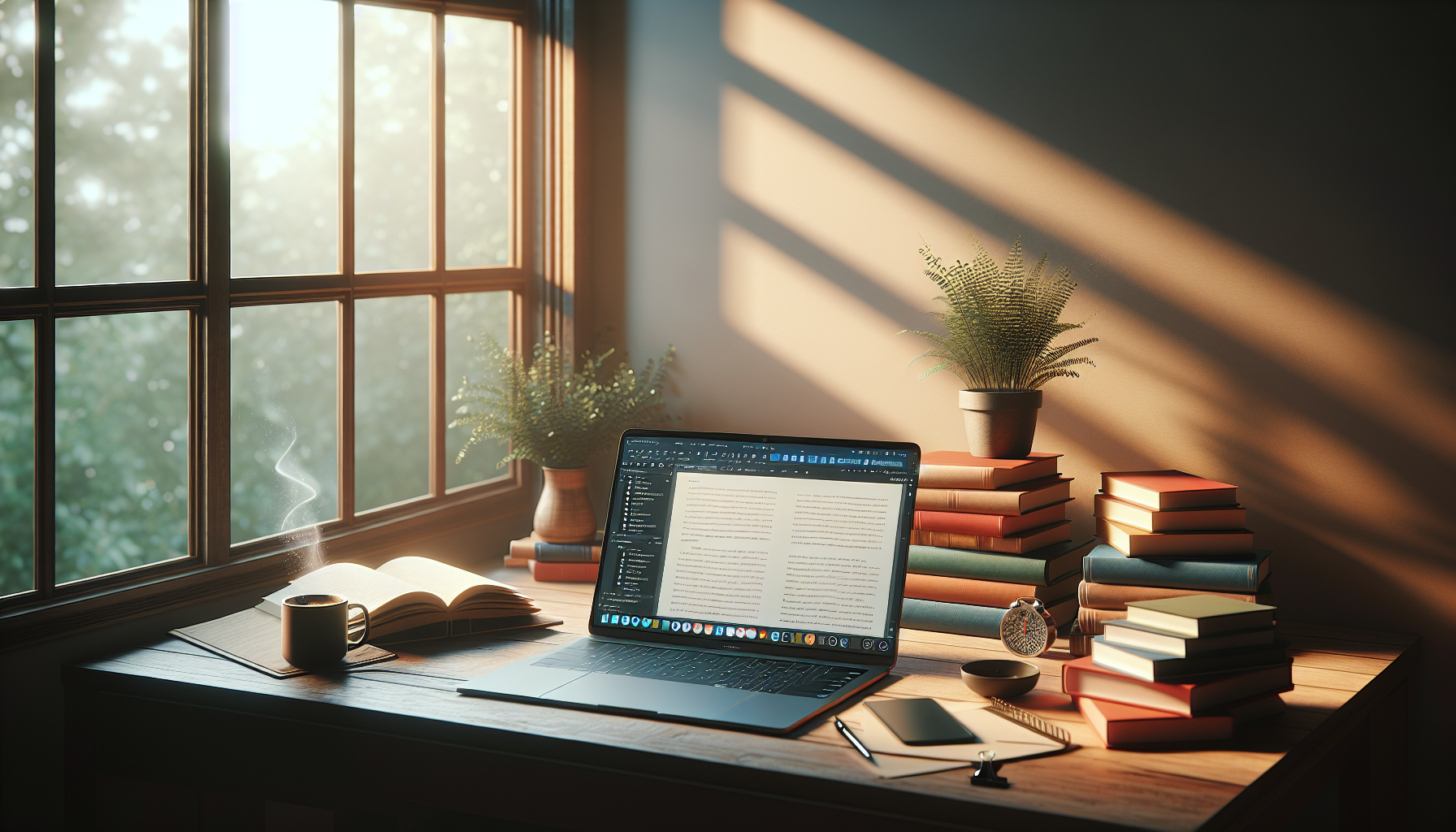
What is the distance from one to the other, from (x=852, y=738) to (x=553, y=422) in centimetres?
126

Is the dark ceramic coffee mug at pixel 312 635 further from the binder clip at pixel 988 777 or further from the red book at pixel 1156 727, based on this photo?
the red book at pixel 1156 727

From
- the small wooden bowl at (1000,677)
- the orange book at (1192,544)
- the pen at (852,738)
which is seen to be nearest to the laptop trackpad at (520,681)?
the pen at (852,738)

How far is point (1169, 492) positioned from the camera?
1968mm

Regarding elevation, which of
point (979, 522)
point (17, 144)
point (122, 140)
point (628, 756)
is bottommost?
point (628, 756)

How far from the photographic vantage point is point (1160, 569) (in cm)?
197

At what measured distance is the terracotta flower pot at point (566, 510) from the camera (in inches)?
99.9

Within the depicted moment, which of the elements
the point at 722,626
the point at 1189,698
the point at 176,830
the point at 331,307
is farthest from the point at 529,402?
the point at 1189,698

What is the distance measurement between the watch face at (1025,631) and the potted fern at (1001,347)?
14.6 inches

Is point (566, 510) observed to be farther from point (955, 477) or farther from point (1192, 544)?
point (1192, 544)

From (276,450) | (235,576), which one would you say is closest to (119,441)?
(276,450)

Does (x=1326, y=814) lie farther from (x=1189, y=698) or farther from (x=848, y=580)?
(x=848, y=580)

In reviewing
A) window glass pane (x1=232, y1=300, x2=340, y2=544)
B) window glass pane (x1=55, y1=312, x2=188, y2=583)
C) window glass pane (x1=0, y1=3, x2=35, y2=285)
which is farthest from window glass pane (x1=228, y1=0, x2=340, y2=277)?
window glass pane (x1=0, y1=3, x2=35, y2=285)

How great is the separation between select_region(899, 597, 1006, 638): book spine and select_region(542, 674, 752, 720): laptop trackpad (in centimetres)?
50

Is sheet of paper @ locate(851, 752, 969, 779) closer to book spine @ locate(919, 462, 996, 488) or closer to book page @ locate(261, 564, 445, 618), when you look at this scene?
book spine @ locate(919, 462, 996, 488)
